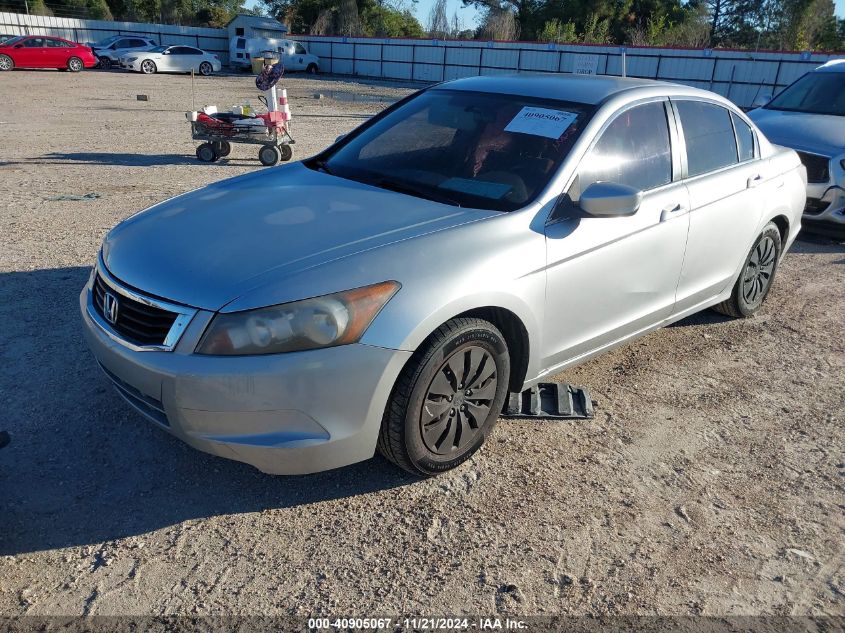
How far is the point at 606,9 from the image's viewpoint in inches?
1854

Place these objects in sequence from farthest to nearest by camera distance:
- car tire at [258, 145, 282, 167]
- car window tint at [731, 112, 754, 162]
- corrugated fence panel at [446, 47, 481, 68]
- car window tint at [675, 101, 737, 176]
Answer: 1. corrugated fence panel at [446, 47, 481, 68]
2. car tire at [258, 145, 282, 167]
3. car window tint at [731, 112, 754, 162]
4. car window tint at [675, 101, 737, 176]

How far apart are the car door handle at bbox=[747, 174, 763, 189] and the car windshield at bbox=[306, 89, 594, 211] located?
1615mm

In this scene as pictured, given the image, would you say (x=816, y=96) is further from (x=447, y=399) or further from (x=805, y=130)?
(x=447, y=399)

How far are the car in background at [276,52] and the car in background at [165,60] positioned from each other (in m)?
3.24

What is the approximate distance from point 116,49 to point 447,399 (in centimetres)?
3287

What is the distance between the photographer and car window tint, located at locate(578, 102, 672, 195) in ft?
12.2

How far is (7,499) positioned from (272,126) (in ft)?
28.5

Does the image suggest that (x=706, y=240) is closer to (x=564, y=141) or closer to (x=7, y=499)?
(x=564, y=141)

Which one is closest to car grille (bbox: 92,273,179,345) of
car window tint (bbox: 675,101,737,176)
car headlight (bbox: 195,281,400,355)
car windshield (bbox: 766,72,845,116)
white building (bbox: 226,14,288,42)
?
car headlight (bbox: 195,281,400,355)

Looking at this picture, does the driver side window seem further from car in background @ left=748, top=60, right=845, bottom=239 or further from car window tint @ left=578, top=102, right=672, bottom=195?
car in background @ left=748, top=60, right=845, bottom=239

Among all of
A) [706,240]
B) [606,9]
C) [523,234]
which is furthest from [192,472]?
[606,9]

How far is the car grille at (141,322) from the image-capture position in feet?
9.23

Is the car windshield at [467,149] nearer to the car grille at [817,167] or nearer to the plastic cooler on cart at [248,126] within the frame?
the car grille at [817,167]

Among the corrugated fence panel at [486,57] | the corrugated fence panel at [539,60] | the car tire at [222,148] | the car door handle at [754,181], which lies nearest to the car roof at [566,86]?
the car door handle at [754,181]
